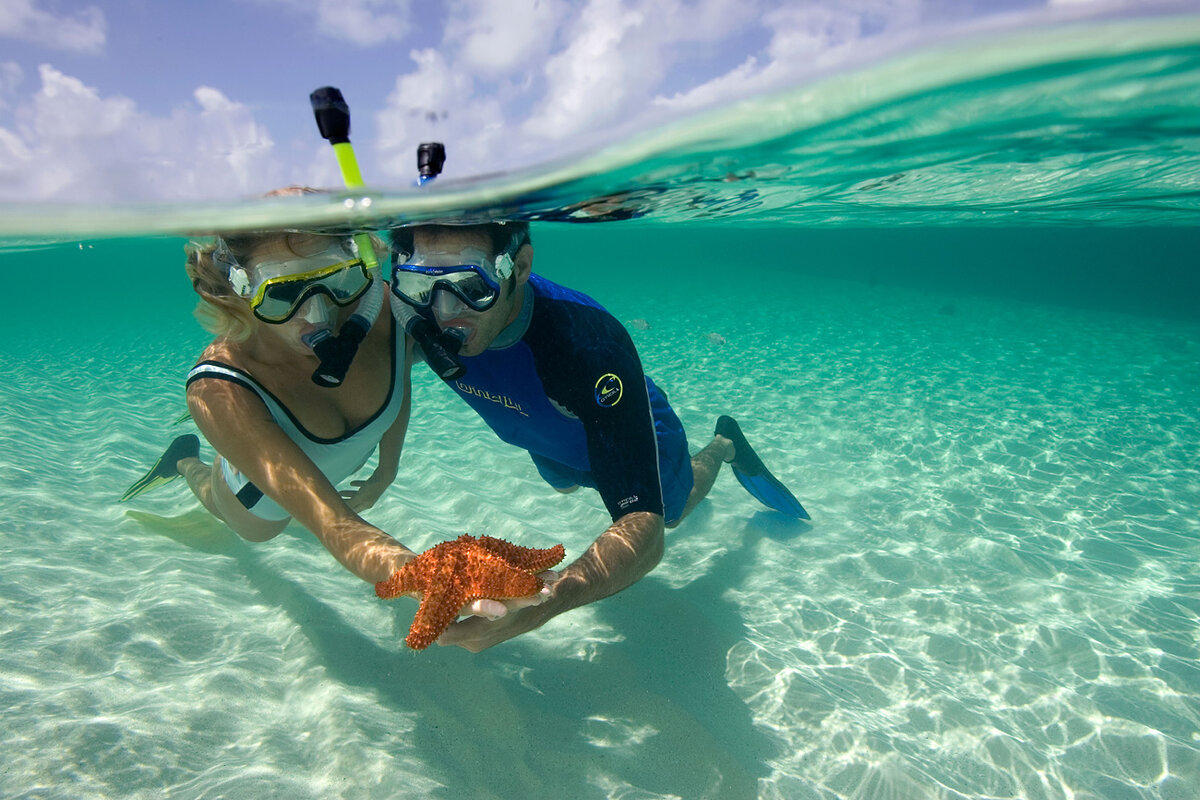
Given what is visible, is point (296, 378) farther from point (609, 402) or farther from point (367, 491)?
point (609, 402)

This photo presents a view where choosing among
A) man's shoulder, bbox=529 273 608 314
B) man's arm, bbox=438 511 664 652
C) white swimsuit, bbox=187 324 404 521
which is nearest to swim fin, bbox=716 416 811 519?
man's shoulder, bbox=529 273 608 314

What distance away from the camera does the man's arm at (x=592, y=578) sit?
2.36 metres

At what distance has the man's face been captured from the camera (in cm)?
338

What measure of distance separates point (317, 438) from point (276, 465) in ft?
2.52

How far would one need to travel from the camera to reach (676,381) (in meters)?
12.7

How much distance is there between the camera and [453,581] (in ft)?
7.04

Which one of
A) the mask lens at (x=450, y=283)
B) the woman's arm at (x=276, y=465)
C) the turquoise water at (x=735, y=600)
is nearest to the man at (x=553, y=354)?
the mask lens at (x=450, y=283)

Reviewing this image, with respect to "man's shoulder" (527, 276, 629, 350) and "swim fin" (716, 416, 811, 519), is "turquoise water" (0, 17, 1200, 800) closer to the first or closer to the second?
"swim fin" (716, 416, 811, 519)

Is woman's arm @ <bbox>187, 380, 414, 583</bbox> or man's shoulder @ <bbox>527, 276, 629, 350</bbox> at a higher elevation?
man's shoulder @ <bbox>527, 276, 629, 350</bbox>

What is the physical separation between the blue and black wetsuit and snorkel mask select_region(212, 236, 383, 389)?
79 cm

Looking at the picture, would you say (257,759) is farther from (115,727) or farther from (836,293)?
(836,293)

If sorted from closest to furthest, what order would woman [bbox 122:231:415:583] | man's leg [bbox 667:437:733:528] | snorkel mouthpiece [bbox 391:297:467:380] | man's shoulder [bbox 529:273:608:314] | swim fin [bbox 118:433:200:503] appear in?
woman [bbox 122:231:415:583] → snorkel mouthpiece [bbox 391:297:467:380] → man's shoulder [bbox 529:273:608:314] → man's leg [bbox 667:437:733:528] → swim fin [bbox 118:433:200:503]

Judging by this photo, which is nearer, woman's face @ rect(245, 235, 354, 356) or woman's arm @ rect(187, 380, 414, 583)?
woman's arm @ rect(187, 380, 414, 583)

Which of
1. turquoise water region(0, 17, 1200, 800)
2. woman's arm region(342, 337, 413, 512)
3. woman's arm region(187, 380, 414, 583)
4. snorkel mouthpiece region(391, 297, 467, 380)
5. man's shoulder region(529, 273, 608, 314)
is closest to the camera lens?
woman's arm region(187, 380, 414, 583)
